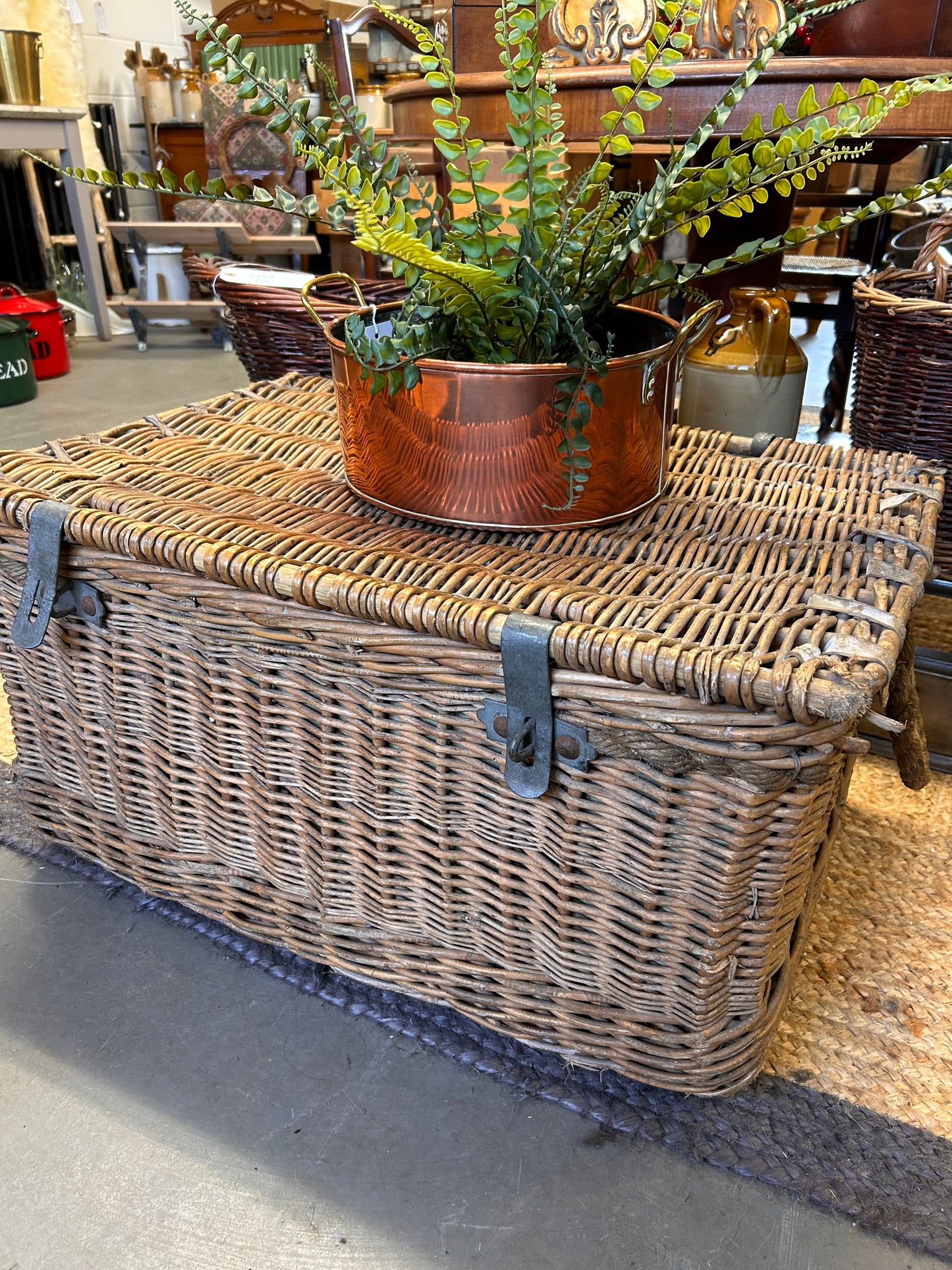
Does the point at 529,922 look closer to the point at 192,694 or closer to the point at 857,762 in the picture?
the point at 192,694

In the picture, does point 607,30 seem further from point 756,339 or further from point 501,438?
point 501,438

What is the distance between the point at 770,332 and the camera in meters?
1.33

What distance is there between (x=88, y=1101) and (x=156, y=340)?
3.44 m

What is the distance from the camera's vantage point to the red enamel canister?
282 cm

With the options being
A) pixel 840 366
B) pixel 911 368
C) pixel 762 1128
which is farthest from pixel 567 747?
pixel 840 366

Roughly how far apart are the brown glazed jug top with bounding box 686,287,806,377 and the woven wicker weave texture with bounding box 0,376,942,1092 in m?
0.48

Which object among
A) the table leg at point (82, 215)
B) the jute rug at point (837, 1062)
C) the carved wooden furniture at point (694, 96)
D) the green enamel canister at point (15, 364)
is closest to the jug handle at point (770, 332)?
the carved wooden furniture at point (694, 96)

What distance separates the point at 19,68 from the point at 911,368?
3097 millimetres

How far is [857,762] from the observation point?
44.3 inches

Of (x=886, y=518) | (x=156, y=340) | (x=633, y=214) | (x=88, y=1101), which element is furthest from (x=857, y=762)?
(x=156, y=340)

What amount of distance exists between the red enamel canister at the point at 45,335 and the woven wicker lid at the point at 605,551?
2.20 metres

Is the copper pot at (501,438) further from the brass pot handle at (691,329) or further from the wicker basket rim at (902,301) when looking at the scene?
the wicker basket rim at (902,301)

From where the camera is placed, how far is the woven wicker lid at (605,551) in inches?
21.7

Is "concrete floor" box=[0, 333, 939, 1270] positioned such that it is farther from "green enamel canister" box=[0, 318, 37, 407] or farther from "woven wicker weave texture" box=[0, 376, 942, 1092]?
"green enamel canister" box=[0, 318, 37, 407]
